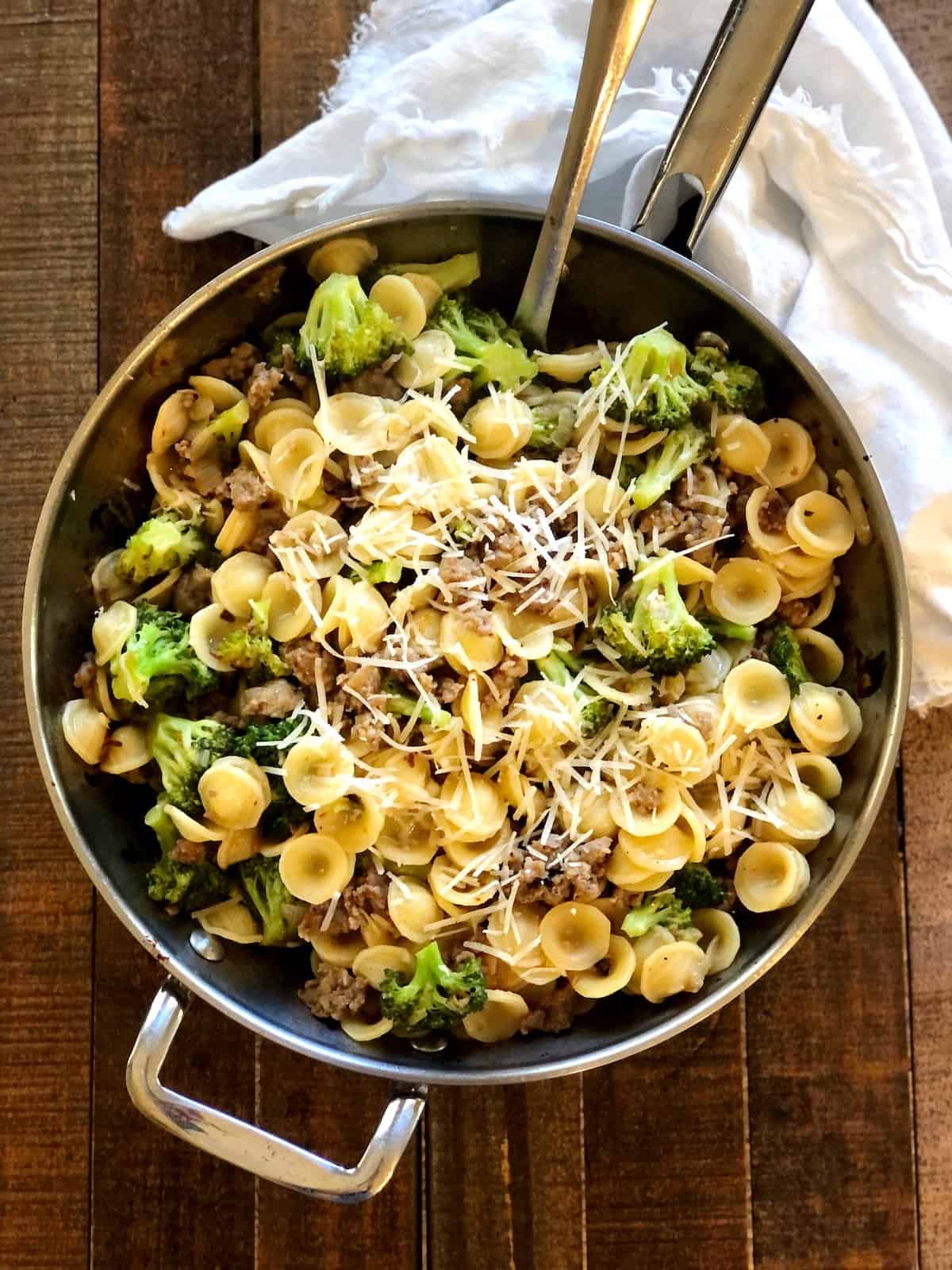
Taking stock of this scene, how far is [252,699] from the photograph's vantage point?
1413 mm

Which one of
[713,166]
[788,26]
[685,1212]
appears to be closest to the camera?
[788,26]

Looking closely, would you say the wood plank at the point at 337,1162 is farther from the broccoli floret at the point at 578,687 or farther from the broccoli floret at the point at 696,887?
the broccoli floret at the point at 578,687

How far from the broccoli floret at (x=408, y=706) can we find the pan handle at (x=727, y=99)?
→ 0.69 m

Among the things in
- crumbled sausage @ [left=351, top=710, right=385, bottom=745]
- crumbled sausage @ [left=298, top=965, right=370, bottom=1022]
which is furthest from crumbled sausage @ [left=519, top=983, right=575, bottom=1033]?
crumbled sausage @ [left=351, top=710, right=385, bottom=745]

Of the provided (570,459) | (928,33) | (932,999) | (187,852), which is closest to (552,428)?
(570,459)

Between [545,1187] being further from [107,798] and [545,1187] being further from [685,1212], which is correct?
[107,798]

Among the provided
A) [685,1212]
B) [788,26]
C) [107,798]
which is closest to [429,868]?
[107,798]

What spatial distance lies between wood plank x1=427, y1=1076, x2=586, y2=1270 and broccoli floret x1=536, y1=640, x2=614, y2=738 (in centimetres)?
60

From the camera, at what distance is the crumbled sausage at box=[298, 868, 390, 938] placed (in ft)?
4.71

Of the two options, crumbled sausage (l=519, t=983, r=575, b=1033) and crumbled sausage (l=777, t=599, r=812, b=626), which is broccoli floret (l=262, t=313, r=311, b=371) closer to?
crumbled sausage (l=777, t=599, r=812, b=626)

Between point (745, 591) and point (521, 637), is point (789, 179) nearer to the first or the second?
point (745, 591)

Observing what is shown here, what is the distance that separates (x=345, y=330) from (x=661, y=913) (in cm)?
83

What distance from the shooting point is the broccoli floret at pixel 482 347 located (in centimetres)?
148

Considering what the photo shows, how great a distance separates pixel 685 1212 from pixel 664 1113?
15cm
